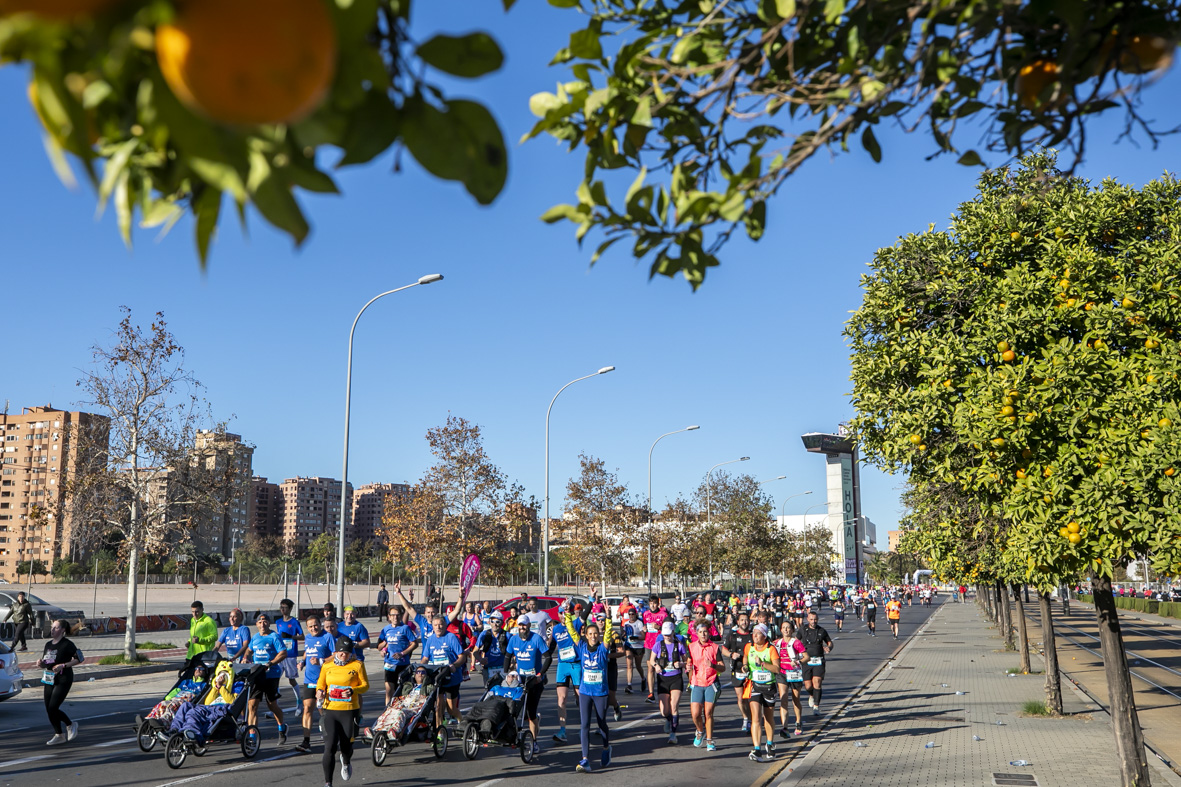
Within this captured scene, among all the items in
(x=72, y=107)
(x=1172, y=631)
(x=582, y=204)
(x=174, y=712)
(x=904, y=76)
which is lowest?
(x=1172, y=631)

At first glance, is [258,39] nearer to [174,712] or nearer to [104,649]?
[174,712]

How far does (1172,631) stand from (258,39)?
55183 millimetres

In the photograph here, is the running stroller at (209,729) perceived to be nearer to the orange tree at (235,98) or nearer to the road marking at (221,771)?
the road marking at (221,771)

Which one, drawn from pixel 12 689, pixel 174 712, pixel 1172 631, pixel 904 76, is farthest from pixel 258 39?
pixel 1172 631

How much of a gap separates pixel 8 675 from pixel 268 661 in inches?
222

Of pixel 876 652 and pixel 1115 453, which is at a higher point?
pixel 1115 453

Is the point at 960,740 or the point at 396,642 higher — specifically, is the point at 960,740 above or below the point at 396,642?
below

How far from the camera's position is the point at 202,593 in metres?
73.9

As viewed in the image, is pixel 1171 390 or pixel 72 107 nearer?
pixel 72 107

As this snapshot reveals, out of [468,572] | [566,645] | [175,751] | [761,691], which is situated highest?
[468,572]

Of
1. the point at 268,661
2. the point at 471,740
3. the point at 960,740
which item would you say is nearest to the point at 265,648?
the point at 268,661

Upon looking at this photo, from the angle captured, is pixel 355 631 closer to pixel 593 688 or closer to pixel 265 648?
pixel 265 648

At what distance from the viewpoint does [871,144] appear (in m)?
2.98

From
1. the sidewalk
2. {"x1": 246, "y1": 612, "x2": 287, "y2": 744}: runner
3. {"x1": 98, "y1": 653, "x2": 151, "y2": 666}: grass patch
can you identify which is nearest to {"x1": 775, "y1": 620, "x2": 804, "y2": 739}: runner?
the sidewalk
